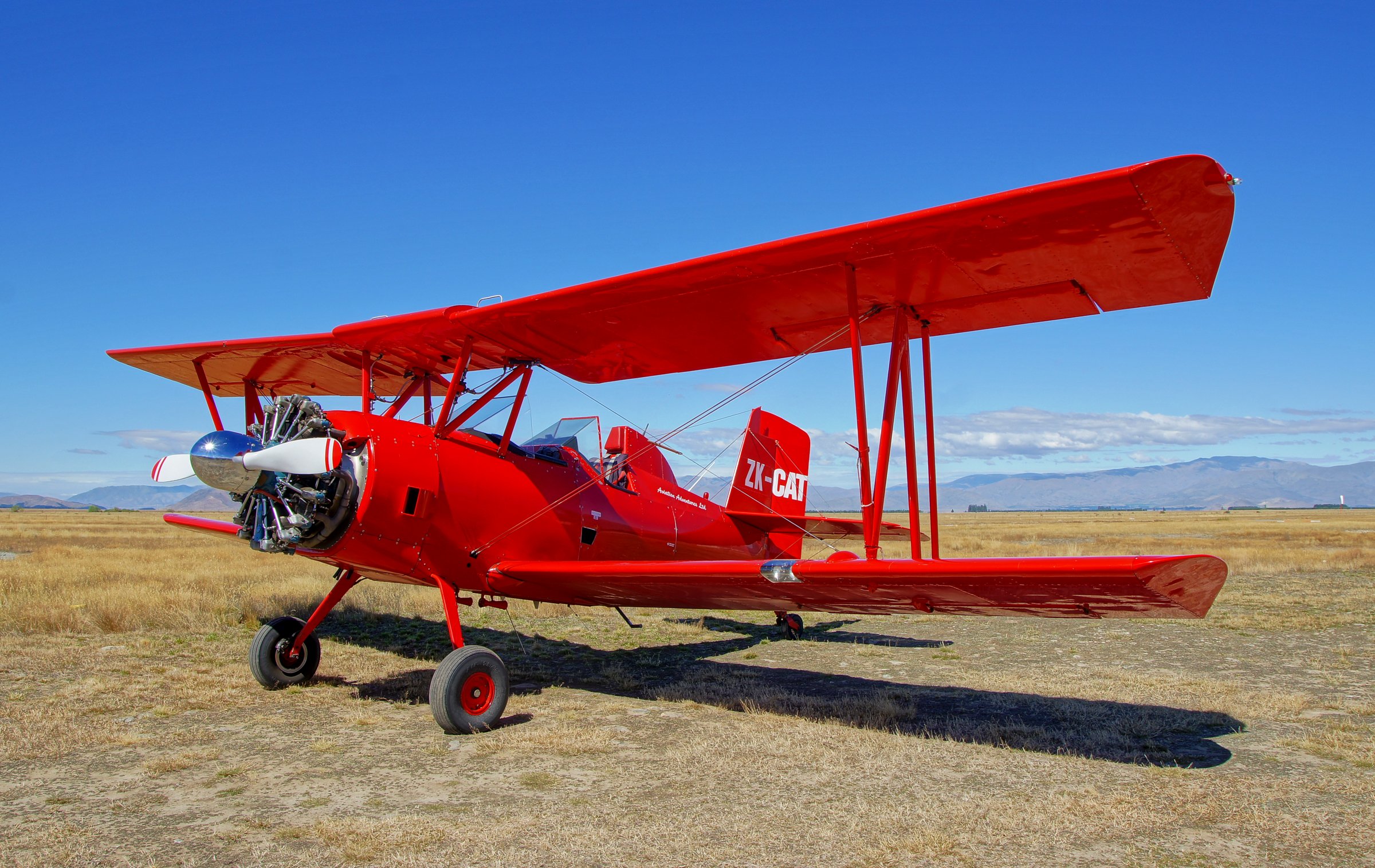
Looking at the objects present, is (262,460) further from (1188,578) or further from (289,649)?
(1188,578)

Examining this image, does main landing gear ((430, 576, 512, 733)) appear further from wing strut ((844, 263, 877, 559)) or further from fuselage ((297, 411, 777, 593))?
wing strut ((844, 263, 877, 559))

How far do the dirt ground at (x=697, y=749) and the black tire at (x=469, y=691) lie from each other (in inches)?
7.3

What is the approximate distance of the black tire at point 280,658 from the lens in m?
7.78

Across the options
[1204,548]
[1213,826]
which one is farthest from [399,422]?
[1204,548]

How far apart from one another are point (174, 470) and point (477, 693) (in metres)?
2.88

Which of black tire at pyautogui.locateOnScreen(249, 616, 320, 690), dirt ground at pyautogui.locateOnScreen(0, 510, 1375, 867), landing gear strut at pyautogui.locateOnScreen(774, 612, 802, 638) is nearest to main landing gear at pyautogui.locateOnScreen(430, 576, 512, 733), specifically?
dirt ground at pyautogui.locateOnScreen(0, 510, 1375, 867)

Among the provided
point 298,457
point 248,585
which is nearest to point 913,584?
point 298,457

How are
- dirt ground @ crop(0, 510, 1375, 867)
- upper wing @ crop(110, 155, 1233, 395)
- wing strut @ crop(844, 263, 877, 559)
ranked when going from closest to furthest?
dirt ground @ crop(0, 510, 1375, 867) → upper wing @ crop(110, 155, 1233, 395) → wing strut @ crop(844, 263, 877, 559)

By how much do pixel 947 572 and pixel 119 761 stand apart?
549 centimetres

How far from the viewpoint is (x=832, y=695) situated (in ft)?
25.7

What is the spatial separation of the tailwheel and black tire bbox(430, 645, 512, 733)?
19.4 feet

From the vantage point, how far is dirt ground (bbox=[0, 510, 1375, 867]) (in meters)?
4.19

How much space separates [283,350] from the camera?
8820 mm

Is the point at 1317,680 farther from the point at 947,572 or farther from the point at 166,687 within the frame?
the point at 166,687
